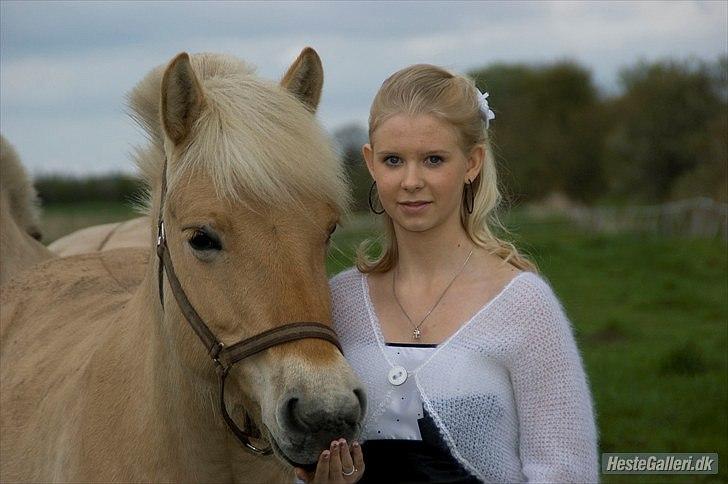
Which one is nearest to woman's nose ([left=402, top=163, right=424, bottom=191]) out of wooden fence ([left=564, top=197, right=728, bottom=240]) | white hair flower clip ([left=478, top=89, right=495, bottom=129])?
white hair flower clip ([left=478, top=89, right=495, bottom=129])

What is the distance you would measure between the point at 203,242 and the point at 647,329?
7.63 metres

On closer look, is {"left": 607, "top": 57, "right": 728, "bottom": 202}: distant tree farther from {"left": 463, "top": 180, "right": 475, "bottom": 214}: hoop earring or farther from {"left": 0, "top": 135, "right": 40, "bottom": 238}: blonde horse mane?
{"left": 463, "top": 180, "right": 475, "bottom": 214}: hoop earring

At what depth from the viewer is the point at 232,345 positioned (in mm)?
2439

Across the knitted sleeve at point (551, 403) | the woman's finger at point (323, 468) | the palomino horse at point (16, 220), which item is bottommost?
the palomino horse at point (16, 220)

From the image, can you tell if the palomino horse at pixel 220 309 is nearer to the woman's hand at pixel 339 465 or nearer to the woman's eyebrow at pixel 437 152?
the woman's hand at pixel 339 465

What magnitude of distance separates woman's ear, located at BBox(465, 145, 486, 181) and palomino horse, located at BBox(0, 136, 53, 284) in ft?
9.81

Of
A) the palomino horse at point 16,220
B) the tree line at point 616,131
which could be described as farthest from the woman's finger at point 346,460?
the tree line at point 616,131

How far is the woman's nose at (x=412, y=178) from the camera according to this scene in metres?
2.43

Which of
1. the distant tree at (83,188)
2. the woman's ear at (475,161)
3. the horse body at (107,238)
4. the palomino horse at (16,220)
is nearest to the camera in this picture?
the woman's ear at (475,161)

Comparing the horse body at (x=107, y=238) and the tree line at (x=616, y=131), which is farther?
the tree line at (x=616, y=131)

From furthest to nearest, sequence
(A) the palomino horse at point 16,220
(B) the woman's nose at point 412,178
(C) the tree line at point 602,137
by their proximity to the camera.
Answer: (C) the tree line at point 602,137 → (A) the palomino horse at point 16,220 → (B) the woman's nose at point 412,178

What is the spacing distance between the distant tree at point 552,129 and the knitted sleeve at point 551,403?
29.0 m

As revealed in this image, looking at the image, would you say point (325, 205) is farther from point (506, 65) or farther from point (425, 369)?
point (506, 65)

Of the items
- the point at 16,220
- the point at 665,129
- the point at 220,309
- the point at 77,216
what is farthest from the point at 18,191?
the point at 665,129
